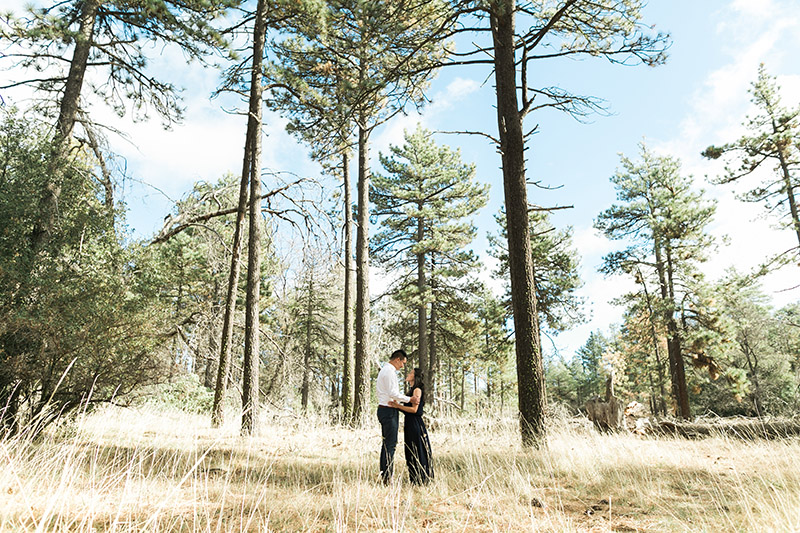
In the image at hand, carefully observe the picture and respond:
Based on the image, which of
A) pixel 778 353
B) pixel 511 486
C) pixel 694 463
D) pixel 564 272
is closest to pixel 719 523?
pixel 511 486

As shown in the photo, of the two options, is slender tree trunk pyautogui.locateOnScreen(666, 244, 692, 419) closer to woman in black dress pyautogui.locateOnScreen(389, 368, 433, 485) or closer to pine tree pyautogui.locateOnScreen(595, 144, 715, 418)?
pine tree pyautogui.locateOnScreen(595, 144, 715, 418)

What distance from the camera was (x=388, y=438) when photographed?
16.8 feet

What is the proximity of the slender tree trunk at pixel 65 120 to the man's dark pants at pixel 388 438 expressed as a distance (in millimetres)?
6910

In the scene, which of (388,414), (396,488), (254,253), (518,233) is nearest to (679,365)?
(518,233)

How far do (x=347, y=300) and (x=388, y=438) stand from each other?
25.5ft

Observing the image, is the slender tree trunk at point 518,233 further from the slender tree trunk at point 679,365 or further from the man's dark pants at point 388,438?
the slender tree trunk at point 679,365

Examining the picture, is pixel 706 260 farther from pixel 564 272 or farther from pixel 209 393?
pixel 209 393

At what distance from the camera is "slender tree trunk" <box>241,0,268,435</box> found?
865 cm

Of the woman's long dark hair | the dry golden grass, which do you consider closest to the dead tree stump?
the dry golden grass

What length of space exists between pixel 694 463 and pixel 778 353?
36518 mm

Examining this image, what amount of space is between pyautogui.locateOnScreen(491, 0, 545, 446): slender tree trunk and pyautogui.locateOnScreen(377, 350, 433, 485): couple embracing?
73.3 inches

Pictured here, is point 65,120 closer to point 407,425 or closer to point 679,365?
point 407,425

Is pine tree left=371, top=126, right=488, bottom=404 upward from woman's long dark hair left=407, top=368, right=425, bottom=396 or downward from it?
upward

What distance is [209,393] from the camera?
45.4 feet
